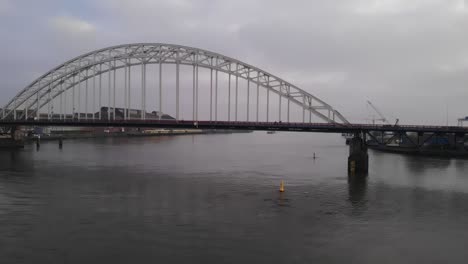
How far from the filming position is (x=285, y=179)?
154ft

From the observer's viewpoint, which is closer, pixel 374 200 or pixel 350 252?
pixel 350 252

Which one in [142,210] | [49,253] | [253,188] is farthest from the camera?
[253,188]

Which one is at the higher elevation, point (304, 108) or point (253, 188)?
point (304, 108)

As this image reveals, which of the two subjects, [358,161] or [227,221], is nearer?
[227,221]

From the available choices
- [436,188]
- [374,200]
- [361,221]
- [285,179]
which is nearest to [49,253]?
[361,221]

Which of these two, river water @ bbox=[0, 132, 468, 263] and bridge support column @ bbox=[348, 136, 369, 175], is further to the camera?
bridge support column @ bbox=[348, 136, 369, 175]

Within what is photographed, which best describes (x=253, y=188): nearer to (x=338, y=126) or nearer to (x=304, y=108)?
(x=338, y=126)

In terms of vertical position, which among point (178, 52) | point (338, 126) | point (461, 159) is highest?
point (178, 52)

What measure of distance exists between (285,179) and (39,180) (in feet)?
87.3

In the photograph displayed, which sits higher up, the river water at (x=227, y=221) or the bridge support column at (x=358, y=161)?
the bridge support column at (x=358, y=161)

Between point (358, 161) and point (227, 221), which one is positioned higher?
point (358, 161)

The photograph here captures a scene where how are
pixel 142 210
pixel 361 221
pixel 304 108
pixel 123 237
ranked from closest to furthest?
1. pixel 123 237
2. pixel 361 221
3. pixel 142 210
4. pixel 304 108

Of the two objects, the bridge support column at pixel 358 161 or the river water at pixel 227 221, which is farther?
the bridge support column at pixel 358 161

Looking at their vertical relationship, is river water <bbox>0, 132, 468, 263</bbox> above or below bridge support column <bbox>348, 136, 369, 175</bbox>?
below
